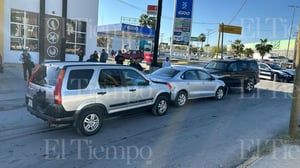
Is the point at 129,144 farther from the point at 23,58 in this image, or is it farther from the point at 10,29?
the point at 10,29

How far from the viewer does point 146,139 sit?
6285mm

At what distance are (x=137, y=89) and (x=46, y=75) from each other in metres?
2.39

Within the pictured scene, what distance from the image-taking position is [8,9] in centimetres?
Answer: 1838

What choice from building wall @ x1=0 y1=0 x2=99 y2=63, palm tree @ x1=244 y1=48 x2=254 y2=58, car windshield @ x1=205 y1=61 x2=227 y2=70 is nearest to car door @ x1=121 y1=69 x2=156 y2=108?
car windshield @ x1=205 y1=61 x2=227 y2=70

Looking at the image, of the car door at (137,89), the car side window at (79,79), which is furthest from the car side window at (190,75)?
the car side window at (79,79)

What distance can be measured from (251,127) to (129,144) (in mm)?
3703

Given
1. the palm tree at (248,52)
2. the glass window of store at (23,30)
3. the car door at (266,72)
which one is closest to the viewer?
the glass window of store at (23,30)

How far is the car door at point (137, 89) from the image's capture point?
285 inches

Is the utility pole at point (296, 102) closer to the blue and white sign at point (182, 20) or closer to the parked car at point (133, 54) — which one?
the blue and white sign at point (182, 20)

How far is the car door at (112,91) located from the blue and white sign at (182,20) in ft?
51.9

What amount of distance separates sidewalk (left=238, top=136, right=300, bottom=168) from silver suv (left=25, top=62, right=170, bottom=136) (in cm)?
335

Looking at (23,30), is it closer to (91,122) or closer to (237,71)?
(237,71)

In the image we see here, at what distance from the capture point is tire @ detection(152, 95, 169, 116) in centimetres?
827

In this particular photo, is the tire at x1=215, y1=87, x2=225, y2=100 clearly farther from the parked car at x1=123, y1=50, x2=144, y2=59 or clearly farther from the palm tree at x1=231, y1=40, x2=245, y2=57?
the palm tree at x1=231, y1=40, x2=245, y2=57
